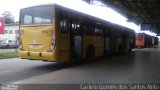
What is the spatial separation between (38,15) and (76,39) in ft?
8.47

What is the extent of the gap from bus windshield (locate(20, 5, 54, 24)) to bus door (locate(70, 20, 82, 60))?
5.43 ft

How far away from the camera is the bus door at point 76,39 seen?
1600cm

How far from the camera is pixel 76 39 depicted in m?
16.6

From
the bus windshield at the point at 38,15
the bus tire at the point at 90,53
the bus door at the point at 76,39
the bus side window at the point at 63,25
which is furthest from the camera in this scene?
the bus tire at the point at 90,53

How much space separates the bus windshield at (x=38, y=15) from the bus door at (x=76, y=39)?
165cm

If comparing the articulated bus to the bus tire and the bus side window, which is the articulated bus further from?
the bus tire

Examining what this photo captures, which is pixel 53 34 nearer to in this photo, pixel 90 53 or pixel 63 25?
pixel 63 25

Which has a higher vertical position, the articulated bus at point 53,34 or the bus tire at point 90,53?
the articulated bus at point 53,34

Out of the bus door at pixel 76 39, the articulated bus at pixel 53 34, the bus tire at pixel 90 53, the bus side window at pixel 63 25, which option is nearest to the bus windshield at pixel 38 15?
the articulated bus at pixel 53 34

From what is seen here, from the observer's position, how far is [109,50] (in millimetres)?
23969

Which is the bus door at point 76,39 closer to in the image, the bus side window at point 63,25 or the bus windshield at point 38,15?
the bus side window at point 63,25

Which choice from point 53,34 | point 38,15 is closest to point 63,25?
point 53,34

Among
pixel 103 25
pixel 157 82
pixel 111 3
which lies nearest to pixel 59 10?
pixel 157 82

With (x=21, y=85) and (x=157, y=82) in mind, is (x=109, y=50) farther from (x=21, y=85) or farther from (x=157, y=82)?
(x=21, y=85)
